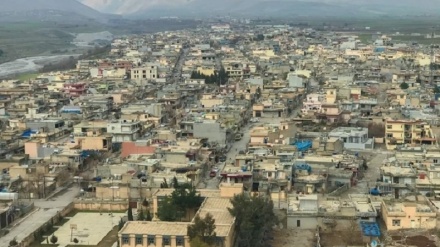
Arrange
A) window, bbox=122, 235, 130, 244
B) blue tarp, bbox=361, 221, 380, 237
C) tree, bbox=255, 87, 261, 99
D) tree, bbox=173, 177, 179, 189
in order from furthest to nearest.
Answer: tree, bbox=255, 87, 261, 99 → tree, bbox=173, 177, 179, 189 → blue tarp, bbox=361, 221, 380, 237 → window, bbox=122, 235, 130, 244

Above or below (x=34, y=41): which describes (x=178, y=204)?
above

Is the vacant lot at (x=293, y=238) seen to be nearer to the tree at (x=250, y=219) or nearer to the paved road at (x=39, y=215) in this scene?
the tree at (x=250, y=219)

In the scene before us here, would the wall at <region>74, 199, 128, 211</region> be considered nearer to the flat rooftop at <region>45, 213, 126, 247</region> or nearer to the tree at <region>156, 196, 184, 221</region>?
the flat rooftop at <region>45, 213, 126, 247</region>

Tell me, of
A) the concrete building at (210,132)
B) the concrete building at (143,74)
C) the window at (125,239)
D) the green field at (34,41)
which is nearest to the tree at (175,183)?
the window at (125,239)

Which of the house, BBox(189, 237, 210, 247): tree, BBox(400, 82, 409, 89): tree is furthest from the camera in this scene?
BBox(400, 82, 409, 89): tree

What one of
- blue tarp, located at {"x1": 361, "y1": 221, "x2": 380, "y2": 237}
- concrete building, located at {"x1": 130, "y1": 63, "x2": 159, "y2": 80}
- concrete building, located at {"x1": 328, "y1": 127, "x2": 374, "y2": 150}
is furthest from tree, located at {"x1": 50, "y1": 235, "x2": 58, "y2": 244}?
concrete building, located at {"x1": 130, "y1": 63, "x2": 159, "y2": 80}

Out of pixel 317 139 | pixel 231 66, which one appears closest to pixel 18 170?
pixel 317 139

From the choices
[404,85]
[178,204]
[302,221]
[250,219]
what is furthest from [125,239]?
[404,85]

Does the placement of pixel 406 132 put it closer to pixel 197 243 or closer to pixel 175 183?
pixel 175 183
